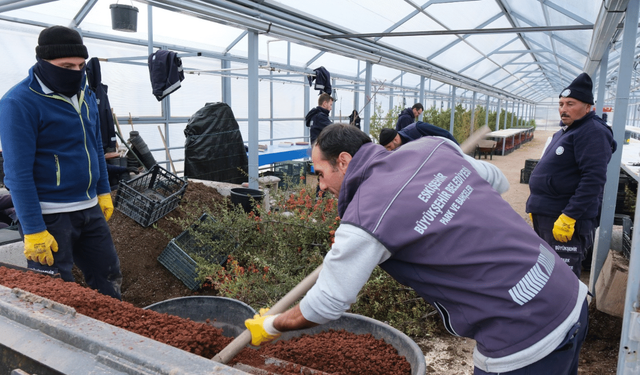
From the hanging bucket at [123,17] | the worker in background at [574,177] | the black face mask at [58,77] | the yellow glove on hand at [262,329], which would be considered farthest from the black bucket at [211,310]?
the hanging bucket at [123,17]

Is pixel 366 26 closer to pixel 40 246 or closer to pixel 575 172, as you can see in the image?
pixel 575 172

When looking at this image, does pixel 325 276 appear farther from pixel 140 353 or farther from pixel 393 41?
pixel 393 41

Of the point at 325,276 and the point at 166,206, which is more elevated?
the point at 325,276

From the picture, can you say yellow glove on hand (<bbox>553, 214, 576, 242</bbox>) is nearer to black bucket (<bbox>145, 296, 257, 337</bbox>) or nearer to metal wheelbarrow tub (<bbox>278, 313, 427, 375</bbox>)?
metal wheelbarrow tub (<bbox>278, 313, 427, 375</bbox>)

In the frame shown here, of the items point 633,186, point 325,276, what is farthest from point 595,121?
point 633,186

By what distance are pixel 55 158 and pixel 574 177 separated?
3307mm

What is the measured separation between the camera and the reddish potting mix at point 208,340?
1535 millimetres

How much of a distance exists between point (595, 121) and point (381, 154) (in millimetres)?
2440

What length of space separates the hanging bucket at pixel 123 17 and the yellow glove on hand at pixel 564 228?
5.69 meters

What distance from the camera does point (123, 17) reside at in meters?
5.92

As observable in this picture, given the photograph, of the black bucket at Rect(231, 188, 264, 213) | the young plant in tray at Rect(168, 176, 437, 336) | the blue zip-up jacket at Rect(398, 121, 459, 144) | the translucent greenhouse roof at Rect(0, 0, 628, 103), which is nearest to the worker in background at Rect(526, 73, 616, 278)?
the blue zip-up jacket at Rect(398, 121, 459, 144)

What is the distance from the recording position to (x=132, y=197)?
418 centimetres

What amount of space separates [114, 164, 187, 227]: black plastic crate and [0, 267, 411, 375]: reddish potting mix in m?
2.33

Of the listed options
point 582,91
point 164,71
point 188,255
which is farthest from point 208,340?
point 164,71
